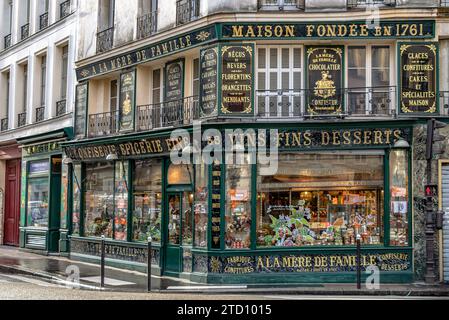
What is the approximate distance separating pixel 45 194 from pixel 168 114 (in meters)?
7.27

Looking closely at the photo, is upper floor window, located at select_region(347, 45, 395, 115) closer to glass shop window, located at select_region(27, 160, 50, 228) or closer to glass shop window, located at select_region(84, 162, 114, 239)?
glass shop window, located at select_region(84, 162, 114, 239)

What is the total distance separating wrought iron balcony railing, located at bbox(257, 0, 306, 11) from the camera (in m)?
16.4

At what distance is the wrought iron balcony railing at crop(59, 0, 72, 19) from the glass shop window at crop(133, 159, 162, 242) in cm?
676

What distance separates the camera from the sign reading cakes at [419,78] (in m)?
15.9

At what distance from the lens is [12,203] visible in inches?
1046

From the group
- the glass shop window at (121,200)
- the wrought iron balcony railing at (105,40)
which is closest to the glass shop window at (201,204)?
the glass shop window at (121,200)

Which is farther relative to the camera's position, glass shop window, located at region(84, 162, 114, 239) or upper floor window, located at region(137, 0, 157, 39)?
glass shop window, located at region(84, 162, 114, 239)

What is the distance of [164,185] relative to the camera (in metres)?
17.9

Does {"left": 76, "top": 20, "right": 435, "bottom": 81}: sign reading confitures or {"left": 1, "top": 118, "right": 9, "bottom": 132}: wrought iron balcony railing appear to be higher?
{"left": 76, "top": 20, "right": 435, "bottom": 81}: sign reading confitures

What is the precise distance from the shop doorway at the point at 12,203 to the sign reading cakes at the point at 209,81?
39.4 ft

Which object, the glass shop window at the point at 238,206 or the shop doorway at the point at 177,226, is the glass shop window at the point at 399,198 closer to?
the glass shop window at the point at 238,206

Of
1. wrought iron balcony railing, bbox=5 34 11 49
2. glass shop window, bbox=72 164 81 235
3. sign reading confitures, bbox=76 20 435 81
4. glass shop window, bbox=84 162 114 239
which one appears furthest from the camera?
wrought iron balcony railing, bbox=5 34 11 49

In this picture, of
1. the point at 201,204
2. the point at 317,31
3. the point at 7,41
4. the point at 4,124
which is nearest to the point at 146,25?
the point at 317,31

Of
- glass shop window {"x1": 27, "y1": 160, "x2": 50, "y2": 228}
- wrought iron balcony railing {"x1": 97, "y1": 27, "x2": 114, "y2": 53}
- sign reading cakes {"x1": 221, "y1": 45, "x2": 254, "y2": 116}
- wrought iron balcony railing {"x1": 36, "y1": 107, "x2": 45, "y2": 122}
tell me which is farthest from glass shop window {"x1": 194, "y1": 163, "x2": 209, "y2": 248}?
wrought iron balcony railing {"x1": 36, "y1": 107, "x2": 45, "y2": 122}
